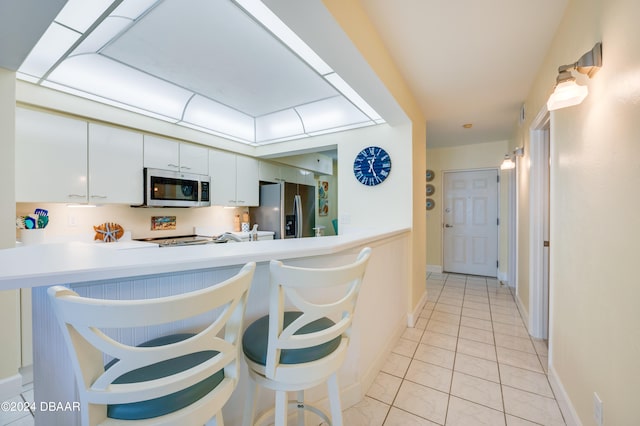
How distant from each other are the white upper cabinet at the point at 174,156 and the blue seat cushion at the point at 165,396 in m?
2.63

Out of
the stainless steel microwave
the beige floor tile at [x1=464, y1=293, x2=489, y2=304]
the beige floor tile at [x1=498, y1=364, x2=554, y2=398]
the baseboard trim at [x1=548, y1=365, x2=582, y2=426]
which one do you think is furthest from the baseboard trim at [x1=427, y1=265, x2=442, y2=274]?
the stainless steel microwave

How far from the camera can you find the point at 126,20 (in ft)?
5.58

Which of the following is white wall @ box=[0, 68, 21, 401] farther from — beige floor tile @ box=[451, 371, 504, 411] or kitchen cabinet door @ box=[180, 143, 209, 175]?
beige floor tile @ box=[451, 371, 504, 411]

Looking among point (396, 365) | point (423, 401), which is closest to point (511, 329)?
point (396, 365)

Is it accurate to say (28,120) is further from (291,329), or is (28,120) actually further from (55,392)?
(291,329)

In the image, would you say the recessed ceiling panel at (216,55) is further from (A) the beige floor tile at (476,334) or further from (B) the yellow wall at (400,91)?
(A) the beige floor tile at (476,334)

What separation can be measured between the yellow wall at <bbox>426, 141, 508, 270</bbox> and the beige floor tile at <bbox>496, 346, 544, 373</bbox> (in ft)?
9.30

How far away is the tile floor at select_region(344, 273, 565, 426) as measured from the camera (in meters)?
1.53

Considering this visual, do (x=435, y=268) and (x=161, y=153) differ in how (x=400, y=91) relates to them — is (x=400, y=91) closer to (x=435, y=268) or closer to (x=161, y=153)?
(x=161, y=153)

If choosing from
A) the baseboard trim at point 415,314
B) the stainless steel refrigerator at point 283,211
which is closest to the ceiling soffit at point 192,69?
the stainless steel refrigerator at point 283,211

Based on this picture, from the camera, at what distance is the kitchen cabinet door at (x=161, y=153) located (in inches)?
114

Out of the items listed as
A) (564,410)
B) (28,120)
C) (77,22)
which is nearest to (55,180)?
(28,120)

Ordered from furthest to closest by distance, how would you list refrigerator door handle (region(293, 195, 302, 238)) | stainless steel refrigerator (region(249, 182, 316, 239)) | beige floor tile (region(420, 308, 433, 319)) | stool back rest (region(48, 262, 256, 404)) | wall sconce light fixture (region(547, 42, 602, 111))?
1. refrigerator door handle (region(293, 195, 302, 238))
2. stainless steel refrigerator (region(249, 182, 316, 239))
3. beige floor tile (region(420, 308, 433, 319))
4. wall sconce light fixture (region(547, 42, 602, 111))
5. stool back rest (region(48, 262, 256, 404))

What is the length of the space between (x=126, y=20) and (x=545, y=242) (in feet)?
12.4
